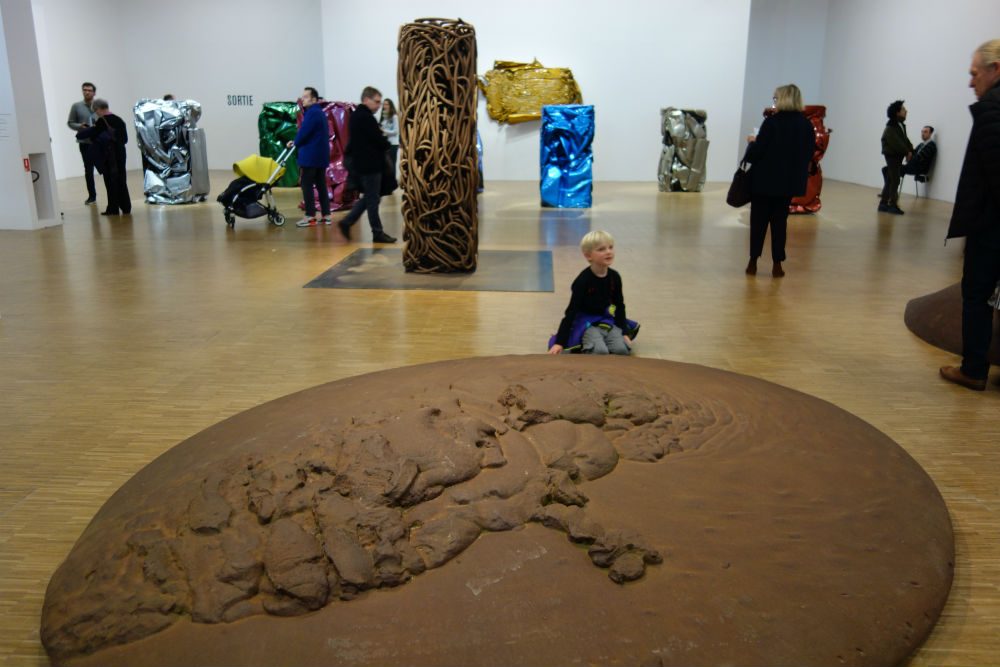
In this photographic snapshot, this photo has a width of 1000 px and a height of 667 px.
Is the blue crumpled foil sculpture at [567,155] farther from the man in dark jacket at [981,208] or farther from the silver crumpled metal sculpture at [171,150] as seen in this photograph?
the man in dark jacket at [981,208]

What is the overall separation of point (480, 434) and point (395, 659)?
0.79 m

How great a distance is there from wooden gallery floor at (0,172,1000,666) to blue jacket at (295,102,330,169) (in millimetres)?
878

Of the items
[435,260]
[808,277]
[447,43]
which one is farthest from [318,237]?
[808,277]

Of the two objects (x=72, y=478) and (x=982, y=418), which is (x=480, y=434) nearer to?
(x=72, y=478)

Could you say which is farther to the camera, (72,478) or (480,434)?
(72,478)

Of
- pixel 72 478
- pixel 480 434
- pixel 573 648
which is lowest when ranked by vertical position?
pixel 72 478

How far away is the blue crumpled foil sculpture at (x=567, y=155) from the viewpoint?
38.3ft

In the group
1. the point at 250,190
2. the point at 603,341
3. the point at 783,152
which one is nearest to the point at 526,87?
the point at 250,190

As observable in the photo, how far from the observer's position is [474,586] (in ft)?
6.31

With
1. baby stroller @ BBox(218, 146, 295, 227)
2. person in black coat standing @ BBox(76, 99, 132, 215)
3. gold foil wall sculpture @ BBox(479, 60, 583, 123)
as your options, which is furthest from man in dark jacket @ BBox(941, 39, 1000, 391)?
gold foil wall sculpture @ BBox(479, 60, 583, 123)

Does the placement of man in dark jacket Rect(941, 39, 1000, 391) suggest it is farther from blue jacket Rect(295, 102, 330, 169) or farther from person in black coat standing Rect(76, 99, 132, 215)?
person in black coat standing Rect(76, 99, 132, 215)

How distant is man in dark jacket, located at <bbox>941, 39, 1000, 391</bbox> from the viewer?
3.61m

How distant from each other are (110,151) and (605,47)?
29.8 feet

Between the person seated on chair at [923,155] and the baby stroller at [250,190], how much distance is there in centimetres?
939
